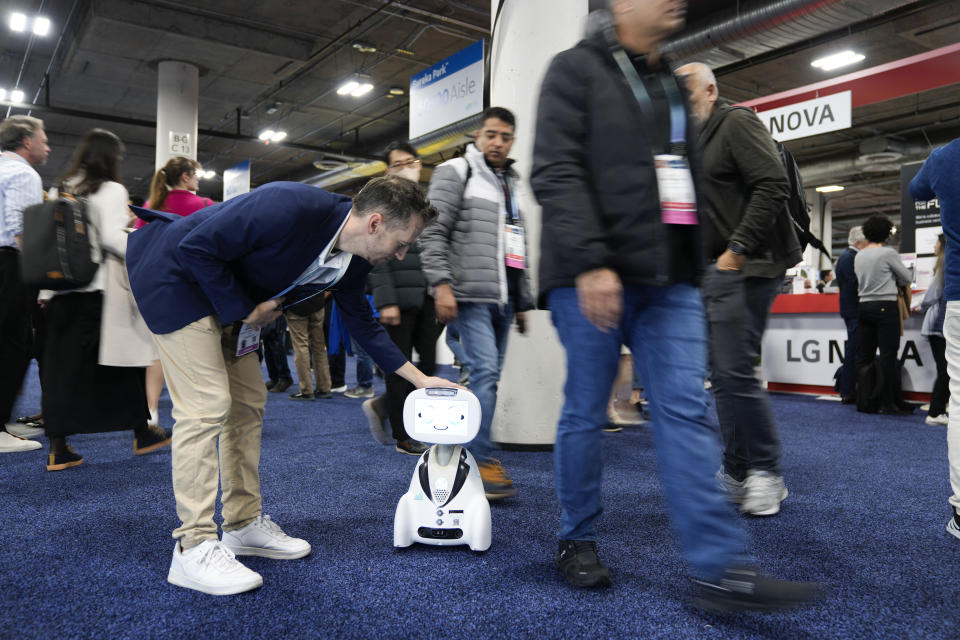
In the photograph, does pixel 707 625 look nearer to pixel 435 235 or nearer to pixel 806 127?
pixel 435 235

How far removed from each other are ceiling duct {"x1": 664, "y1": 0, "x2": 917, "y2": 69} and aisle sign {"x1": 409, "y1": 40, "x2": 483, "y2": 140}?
5.89 ft

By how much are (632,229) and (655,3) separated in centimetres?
46

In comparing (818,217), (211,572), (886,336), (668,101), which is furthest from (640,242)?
(818,217)

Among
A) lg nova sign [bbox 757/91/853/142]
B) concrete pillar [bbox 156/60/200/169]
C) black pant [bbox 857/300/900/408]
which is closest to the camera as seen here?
black pant [bbox 857/300/900/408]

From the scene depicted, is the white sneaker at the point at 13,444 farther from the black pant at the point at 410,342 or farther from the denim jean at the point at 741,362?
the denim jean at the point at 741,362

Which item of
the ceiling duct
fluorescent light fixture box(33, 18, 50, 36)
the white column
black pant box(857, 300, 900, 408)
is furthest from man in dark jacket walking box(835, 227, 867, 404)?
fluorescent light fixture box(33, 18, 50, 36)

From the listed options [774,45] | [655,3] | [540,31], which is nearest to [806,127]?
[774,45]

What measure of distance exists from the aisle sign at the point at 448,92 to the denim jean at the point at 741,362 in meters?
4.63

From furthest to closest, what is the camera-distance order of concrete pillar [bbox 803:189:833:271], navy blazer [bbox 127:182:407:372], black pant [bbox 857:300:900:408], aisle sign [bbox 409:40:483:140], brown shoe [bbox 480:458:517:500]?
concrete pillar [bbox 803:189:833:271] → aisle sign [bbox 409:40:483:140] → black pant [bbox 857:300:900:408] → brown shoe [bbox 480:458:517:500] → navy blazer [bbox 127:182:407:372]

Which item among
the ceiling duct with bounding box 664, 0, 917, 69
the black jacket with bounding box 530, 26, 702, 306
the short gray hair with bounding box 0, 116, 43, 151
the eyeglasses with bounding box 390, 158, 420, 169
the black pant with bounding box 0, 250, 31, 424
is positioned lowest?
the black pant with bounding box 0, 250, 31, 424

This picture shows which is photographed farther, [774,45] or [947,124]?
[947,124]

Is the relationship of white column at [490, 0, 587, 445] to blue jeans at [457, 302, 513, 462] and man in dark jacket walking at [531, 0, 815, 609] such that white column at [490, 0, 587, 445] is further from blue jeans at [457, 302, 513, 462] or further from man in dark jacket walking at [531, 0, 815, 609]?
man in dark jacket walking at [531, 0, 815, 609]

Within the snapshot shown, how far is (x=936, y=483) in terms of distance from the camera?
8.64 feet

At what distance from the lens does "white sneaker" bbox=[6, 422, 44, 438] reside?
374 cm
